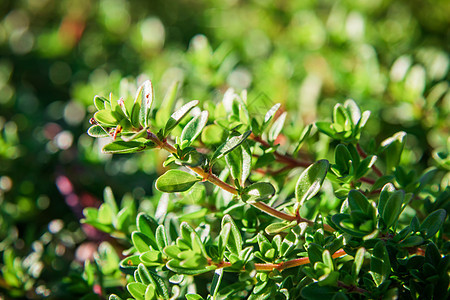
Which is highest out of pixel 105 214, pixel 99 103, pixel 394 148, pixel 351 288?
pixel 99 103

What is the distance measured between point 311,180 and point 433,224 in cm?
23

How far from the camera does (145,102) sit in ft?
2.21

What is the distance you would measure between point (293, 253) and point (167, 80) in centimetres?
88

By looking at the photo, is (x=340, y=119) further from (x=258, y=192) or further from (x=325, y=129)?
(x=258, y=192)

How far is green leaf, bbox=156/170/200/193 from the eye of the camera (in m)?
0.66

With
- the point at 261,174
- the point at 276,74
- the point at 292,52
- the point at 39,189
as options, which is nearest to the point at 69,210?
the point at 39,189

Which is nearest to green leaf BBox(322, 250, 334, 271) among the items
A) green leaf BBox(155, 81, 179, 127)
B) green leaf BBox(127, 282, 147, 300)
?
green leaf BBox(127, 282, 147, 300)

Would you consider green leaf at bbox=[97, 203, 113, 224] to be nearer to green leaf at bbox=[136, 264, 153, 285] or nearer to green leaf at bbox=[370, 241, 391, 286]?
green leaf at bbox=[136, 264, 153, 285]

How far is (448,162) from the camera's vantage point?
84cm

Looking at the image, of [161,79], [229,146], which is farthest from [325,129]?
[161,79]

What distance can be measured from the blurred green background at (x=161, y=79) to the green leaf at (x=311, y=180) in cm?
37

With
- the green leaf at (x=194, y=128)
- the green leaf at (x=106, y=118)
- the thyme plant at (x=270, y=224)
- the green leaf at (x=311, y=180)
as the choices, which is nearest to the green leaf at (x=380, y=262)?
the thyme plant at (x=270, y=224)

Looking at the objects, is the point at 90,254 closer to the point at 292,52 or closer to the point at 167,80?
the point at 167,80

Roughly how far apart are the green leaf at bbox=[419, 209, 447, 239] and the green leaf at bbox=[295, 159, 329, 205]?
20cm
